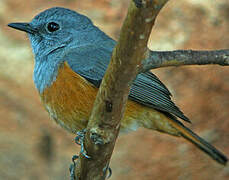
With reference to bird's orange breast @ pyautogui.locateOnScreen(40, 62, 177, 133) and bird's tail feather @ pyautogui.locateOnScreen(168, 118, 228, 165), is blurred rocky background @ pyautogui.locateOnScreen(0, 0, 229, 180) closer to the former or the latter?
bird's tail feather @ pyautogui.locateOnScreen(168, 118, 228, 165)

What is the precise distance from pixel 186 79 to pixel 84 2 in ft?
8.42

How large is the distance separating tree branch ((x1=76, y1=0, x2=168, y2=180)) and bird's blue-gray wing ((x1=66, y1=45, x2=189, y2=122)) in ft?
3.39

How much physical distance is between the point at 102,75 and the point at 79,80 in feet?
0.90

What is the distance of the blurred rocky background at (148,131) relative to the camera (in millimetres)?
7336

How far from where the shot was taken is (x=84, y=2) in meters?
8.77

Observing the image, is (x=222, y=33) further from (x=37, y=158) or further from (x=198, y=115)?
(x=37, y=158)

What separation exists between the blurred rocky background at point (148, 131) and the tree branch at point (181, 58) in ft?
13.3

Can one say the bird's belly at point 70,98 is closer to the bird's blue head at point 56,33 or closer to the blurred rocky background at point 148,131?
the bird's blue head at point 56,33

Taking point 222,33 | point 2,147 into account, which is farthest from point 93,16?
point 2,147

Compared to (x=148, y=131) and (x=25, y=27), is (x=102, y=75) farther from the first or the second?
(x=148, y=131)

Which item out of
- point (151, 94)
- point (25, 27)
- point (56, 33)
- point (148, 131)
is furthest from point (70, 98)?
point (148, 131)

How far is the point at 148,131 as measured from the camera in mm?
7566

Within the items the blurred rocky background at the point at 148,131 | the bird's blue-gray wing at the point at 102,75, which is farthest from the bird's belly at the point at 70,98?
the blurred rocky background at the point at 148,131

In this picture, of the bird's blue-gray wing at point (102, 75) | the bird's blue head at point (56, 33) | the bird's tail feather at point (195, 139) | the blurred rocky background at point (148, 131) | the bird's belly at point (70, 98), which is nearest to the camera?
the bird's belly at point (70, 98)
